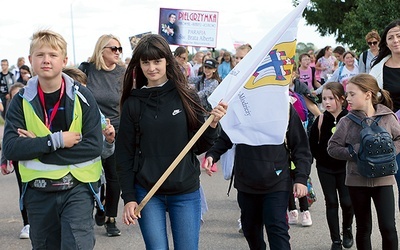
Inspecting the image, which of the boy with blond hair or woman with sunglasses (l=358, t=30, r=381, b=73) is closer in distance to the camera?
the boy with blond hair

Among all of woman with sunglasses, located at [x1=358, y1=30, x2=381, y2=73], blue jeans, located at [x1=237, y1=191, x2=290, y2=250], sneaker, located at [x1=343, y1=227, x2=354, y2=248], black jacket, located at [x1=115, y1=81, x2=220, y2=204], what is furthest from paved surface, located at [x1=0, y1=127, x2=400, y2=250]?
black jacket, located at [x1=115, y1=81, x2=220, y2=204]

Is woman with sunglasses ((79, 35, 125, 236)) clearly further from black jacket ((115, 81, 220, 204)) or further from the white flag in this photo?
black jacket ((115, 81, 220, 204))

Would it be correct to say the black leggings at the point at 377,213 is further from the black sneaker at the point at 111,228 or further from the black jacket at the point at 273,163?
the black sneaker at the point at 111,228

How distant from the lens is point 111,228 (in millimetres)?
7203

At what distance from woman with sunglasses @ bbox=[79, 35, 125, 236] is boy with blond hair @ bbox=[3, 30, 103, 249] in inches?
99.8

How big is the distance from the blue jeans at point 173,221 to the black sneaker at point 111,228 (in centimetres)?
303

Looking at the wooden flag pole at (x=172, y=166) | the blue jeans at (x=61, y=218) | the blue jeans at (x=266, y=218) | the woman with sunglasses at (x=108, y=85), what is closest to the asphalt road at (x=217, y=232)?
the woman with sunglasses at (x=108, y=85)

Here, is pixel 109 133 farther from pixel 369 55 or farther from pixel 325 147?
pixel 369 55

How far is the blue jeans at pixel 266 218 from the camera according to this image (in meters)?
4.91

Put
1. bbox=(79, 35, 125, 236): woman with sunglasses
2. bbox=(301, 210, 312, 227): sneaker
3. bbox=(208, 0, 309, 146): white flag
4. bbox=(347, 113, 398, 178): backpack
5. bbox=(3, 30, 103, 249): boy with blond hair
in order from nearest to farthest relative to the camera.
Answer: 1. bbox=(3, 30, 103, 249): boy with blond hair
2. bbox=(208, 0, 309, 146): white flag
3. bbox=(347, 113, 398, 178): backpack
4. bbox=(79, 35, 125, 236): woman with sunglasses
5. bbox=(301, 210, 312, 227): sneaker

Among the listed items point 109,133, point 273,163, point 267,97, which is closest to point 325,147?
point 273,163

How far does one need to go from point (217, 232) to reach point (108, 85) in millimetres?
1852

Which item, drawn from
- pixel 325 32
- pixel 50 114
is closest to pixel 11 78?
pixel 50 114

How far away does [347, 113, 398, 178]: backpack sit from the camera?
5.14 meters
